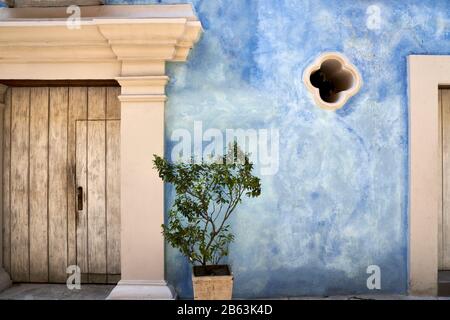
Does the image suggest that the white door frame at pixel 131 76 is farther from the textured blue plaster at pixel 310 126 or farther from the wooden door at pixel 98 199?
the wooden door at pixel 98 199

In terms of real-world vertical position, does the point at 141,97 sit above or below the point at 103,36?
below

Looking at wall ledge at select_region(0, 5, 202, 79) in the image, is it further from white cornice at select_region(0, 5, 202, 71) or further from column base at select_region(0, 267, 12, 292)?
column base at select_region(0, 267, 12, 292)

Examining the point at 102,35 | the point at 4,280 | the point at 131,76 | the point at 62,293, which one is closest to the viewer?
the point at 102,35

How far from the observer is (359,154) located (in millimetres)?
4973

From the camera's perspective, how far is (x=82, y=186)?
17.7 ft

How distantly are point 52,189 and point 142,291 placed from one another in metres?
1.59

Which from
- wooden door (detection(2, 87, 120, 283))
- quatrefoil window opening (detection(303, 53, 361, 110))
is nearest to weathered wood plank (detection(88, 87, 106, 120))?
wooden door (detection(2, 87, 120, 283))

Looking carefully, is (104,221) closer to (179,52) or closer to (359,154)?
(179,52)

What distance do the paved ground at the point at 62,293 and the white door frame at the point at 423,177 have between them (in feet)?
0.95

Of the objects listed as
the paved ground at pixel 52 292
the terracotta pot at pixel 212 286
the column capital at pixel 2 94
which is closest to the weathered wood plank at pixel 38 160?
the paved ground at pixel 52 292

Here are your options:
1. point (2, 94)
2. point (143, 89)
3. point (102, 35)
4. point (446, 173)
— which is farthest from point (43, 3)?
point (446, 173)

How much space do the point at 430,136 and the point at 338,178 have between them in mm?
1012

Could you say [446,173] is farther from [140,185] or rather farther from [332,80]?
[140,185]
